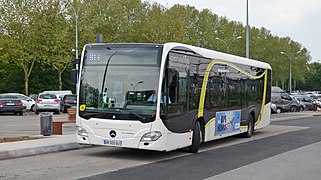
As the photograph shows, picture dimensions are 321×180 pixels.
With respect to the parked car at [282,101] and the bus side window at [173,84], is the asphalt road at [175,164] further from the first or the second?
the parked car at [282,101]

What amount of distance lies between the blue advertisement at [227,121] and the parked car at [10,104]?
65.4ft

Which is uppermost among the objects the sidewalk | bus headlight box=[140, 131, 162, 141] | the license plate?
bus headlight box=[140, 131, 162, 141]

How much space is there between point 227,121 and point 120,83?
5440 millimetres

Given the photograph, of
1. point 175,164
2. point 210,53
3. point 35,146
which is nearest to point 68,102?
point 210,53

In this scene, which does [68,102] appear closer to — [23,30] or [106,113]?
[23,30]

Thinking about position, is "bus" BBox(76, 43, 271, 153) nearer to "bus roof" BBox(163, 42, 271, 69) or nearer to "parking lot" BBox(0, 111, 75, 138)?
"bus roof" BBox(163, 42, 271, 69)

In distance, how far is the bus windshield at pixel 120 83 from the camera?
12.5m

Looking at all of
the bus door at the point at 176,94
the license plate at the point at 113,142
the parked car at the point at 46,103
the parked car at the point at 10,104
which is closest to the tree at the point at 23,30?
the parked car at the point at 46,103

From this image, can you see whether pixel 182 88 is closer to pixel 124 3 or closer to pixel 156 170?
pixel 156 170

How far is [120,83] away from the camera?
12734mm

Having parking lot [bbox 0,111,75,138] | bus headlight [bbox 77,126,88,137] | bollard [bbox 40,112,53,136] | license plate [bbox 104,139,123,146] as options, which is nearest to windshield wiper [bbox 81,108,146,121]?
bus headlight [bbox 77,126,88,137]

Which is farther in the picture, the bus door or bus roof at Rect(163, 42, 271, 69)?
bus roof at Rect(163, 42, 271, 69)

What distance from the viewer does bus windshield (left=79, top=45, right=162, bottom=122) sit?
12.5 meters

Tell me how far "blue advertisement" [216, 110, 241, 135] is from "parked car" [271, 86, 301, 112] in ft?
90.3
